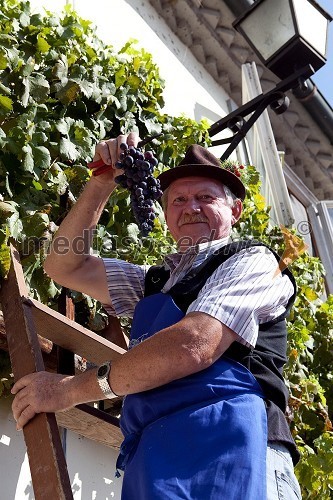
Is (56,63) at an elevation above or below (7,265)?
above

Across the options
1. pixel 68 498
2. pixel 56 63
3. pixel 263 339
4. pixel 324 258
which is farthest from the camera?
pixel 324 258

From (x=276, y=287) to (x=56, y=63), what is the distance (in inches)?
64.2

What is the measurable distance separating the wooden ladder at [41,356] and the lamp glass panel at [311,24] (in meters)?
2.95

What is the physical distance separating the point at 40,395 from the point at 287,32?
358cm

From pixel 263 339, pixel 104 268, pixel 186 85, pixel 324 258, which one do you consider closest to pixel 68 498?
pixel 263 339

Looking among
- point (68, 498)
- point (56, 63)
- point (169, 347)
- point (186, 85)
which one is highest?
point (186, 85)

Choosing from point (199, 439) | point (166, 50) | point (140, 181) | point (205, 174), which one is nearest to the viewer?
point (199, 439)

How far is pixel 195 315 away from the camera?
6.88ft

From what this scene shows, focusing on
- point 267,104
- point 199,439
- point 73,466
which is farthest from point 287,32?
point 199,439

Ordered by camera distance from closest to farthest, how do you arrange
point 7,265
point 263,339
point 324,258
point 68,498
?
point 68,498, point 263,339, point 7,265, point 324,258

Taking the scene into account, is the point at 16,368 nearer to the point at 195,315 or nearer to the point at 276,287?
the point at 195,315

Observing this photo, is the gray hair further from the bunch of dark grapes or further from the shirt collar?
the bunch of dark grapes

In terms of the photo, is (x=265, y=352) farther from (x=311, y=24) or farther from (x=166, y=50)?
(x=166, y=50)

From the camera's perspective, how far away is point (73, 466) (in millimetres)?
3137
